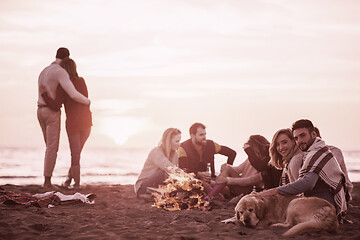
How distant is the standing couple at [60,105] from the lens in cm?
912

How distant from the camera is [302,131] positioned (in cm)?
546

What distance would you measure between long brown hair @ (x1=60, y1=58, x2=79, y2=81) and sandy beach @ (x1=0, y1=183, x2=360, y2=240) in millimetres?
3063

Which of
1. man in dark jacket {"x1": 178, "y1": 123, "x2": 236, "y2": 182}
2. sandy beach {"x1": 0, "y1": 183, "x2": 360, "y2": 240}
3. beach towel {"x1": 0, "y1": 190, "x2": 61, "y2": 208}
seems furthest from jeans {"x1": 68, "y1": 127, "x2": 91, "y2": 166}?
man in dark jacket {"x1": 178, "y1": 123, "x2": 236, "y2": 182}

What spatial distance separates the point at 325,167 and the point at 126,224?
8.72 feet

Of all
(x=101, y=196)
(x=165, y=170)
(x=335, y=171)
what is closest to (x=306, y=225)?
(x=335, y=171)

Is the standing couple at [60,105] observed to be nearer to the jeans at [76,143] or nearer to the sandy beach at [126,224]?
the jeans at [76,143]

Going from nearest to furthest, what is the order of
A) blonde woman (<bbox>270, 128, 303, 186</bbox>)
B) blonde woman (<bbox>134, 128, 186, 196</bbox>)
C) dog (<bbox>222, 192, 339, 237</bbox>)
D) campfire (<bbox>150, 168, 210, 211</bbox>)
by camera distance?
dog (<bbox>222, 192, 339, 237</bbox>) < blonde woman (<bbox>270, 128, 303, 186</bbox>) < campfire (<bbox>150, 168, 210, 211</bbox>) < blonde woman (<bbox>134, 128, 186, 196</bbox>)

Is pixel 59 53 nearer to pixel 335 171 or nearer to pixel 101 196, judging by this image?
pixel 101 196

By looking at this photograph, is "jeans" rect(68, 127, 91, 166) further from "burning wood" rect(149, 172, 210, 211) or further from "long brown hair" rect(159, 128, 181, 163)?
"burning wood" rect(149, 172, 210, 211)

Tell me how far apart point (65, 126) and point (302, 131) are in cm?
553

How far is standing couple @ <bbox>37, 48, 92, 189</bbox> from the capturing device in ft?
29.9

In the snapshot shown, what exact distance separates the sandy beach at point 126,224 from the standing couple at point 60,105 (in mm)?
1977

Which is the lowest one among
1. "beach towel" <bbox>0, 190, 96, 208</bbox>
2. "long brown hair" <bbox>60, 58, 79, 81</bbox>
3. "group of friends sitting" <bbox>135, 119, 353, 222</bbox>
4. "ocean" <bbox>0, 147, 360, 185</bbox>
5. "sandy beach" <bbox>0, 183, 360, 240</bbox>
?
"ocean" <bbox>0, 147, 360, 185</bbox>

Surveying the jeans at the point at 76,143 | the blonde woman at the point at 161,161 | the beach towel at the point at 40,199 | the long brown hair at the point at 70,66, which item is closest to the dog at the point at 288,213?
the blonde woman at the point at 161,161
